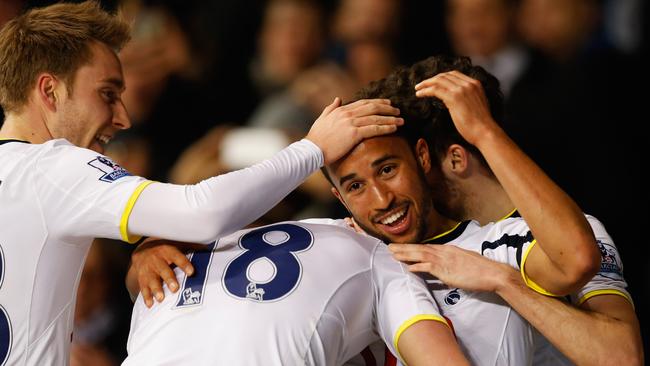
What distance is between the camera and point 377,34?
6832 millimetres

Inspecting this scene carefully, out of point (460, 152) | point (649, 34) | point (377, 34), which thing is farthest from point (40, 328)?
point (649, 34)

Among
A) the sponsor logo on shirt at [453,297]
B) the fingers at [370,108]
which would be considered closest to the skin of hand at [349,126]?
the fingers at [370,108]

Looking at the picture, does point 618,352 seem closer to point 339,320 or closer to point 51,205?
point 339,320

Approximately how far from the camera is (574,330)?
10.5 feet

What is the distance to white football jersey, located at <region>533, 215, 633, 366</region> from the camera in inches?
133

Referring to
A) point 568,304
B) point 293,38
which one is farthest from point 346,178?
point 293,38

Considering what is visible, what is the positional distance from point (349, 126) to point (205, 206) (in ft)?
2.08

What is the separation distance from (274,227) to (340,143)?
0.39 m

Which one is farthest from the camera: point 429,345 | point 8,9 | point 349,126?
point 8,9

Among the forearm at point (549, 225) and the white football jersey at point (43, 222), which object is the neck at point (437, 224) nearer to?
the forearm at point (549, 225)

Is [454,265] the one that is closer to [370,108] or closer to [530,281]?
[530,281]

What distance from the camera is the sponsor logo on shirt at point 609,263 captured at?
3.43 metres

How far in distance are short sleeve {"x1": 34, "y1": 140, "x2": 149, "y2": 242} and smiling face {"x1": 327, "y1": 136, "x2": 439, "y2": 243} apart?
2.46 ft

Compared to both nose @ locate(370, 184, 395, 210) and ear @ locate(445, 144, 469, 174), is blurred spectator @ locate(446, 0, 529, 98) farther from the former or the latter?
nose @ locate(370, 184, 395, 210)
